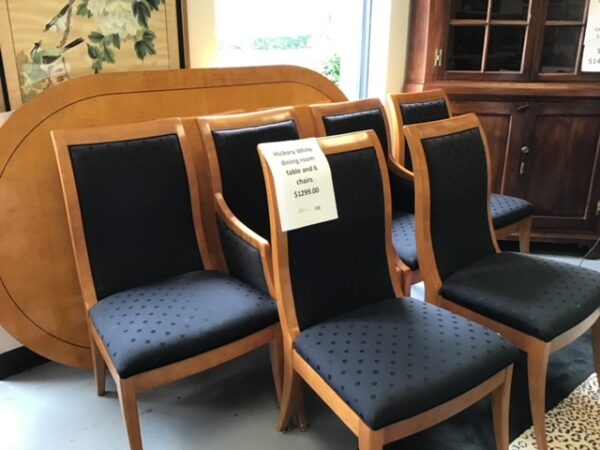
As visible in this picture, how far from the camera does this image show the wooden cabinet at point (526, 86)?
2703 millimetres

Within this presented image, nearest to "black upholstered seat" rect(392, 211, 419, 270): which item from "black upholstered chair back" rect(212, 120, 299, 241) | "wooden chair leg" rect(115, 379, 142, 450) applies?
"black upholstered chair back" rect(212, 120, 299, 241)

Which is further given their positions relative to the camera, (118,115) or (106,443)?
(118,115)

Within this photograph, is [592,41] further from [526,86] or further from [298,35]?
[298,35]

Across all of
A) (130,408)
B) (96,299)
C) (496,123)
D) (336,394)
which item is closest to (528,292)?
(336,394)

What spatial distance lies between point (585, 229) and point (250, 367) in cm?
206

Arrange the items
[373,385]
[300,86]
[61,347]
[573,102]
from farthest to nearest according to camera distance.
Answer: [573,102] → [300,86] → [61,347] → [373,385]

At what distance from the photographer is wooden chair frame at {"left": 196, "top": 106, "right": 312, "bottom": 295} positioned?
62.1 inches

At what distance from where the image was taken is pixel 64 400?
1.79 m

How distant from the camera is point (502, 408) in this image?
1414mm

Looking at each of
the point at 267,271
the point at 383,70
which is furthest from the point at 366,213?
the point at 383,70

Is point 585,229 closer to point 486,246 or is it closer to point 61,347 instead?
point 486,246

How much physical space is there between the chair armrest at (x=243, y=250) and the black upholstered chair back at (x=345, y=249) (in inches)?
7.1

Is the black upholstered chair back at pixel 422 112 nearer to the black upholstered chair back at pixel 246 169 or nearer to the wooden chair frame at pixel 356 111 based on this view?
the wooden chair frame at pixel 356 111

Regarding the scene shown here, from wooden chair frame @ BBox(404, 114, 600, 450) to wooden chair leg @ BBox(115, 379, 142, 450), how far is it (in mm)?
939
